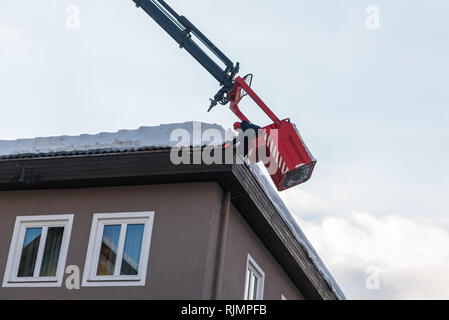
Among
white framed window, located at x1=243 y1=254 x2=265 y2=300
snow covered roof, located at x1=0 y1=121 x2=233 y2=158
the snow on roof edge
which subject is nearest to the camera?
snow covered roof, located at x1=0 y1=121 x2=233 y2=158

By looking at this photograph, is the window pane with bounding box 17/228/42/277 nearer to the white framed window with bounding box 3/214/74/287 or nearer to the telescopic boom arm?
the white framed window with bounding box 3/214/74/287

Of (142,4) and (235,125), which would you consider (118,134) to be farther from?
(142,4)

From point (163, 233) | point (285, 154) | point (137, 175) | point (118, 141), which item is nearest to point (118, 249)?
point (163, 233)

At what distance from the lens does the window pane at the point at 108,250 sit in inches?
641

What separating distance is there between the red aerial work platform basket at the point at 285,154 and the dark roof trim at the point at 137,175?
2.43 metres

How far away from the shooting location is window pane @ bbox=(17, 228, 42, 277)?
16906 mm

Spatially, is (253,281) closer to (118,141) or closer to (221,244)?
(221,244)

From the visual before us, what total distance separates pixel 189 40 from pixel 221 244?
746 cm

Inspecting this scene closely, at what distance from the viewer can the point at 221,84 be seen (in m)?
21.8

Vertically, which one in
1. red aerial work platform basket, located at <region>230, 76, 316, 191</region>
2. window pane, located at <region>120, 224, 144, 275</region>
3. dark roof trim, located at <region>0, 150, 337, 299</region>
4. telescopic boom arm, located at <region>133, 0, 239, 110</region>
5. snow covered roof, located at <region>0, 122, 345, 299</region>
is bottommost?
window pane, located at <region>120, 224, 144, 275</region>

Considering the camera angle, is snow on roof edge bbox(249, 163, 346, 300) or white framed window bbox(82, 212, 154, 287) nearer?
white framed window bbox(82, 212, 154, 287)

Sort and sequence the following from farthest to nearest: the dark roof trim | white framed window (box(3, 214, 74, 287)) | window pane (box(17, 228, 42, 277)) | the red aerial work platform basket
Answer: the red aerial work platform basket < window pane (box(17, 228, 42, 277)) < white framed window (box(3, 214, 74, 287)) < the dark roof trim

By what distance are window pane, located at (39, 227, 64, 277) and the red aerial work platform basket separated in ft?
19.3

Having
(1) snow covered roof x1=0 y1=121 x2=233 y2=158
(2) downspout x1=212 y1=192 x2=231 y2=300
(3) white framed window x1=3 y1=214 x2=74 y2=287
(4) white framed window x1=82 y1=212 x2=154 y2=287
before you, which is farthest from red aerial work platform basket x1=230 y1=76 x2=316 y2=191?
(3) white framed window x1=3 y1=214 x2=74 y2=287
